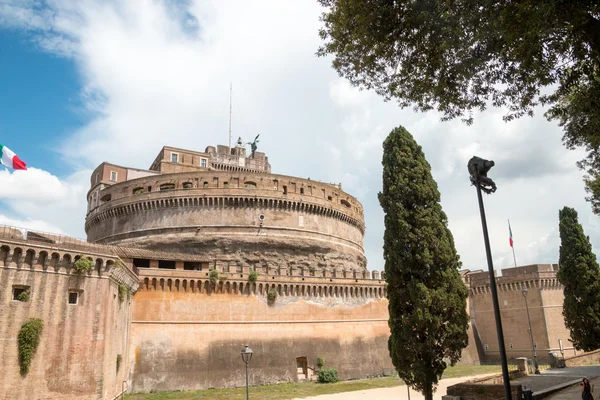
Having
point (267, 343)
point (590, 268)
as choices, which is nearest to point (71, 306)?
point (267, 343)

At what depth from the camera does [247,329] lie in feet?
106

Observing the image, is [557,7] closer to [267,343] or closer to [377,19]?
[377,19]

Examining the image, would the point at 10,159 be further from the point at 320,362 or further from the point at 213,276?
the point at 320,362

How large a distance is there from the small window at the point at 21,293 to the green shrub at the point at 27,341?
36.3 inches

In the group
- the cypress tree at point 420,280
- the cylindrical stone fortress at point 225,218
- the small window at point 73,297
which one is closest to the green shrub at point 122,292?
the small window at point 73,297

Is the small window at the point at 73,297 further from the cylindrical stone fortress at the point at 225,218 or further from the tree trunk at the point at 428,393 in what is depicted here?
the cylindrical stone fortress at the point at 225,218

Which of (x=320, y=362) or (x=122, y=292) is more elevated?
(x=122, y=292)

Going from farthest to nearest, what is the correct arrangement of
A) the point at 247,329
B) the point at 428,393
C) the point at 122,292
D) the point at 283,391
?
the point at 247,329
the point at 283,391
the point at 122,292
the point at 428,393

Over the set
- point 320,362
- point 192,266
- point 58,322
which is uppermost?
point 192,266

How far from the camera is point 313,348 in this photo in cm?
3434

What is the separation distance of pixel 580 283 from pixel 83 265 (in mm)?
31646

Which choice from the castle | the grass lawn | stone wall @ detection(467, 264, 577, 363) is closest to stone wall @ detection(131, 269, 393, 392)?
the castle

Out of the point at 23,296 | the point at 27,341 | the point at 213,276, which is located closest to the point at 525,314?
the point at 213,276

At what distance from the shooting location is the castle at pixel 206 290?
772 inches
